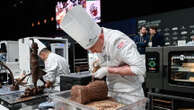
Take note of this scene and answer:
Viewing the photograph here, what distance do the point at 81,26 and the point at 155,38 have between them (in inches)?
123

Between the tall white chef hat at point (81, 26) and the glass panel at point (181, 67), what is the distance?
0.83m

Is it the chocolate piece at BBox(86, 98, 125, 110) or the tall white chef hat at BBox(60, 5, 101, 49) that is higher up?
the tall white chef hat at BBox(60, 5, 101, 49)

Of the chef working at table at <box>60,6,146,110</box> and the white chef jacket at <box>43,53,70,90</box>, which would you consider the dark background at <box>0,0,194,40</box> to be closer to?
the white chef jacket at <box>43,53,70,90</box>

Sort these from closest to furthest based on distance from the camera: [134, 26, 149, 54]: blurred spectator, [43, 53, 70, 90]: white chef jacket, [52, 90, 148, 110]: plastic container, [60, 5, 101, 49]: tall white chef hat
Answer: [52, 90, 148, 110]: plastic container, [60, 5, 101, 49]: tall white chef hat, [43, 53, 70, 90]: white chef jacket, [134, 26, 149, 54]: blurred spectator

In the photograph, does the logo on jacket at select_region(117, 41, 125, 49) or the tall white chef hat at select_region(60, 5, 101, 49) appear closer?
the tall white chef hat at select_region(60, 5, 101, 49)

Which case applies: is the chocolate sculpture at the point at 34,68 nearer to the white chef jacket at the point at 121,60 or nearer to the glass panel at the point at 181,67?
the white chef jacket at the point at 121,60

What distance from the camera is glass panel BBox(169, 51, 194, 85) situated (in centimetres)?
146

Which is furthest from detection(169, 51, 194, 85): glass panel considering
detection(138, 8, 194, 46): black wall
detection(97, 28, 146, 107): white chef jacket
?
detection(138, 8, 194, 46): black wall

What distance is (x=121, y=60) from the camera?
3.62 ft

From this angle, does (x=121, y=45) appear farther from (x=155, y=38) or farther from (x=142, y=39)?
(x=142, y=39)

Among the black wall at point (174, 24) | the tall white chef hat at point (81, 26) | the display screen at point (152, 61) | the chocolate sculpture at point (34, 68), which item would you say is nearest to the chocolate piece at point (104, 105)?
the tall white chef hat at point (81, 26)

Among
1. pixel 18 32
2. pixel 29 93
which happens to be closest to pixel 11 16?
pixel 18 32

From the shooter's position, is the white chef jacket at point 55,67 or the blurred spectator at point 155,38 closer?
the white chef jacket at point 55,67

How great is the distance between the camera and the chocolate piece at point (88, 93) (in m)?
0.83
